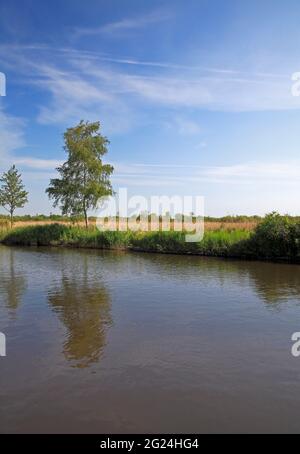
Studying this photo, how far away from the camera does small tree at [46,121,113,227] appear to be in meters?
36.5

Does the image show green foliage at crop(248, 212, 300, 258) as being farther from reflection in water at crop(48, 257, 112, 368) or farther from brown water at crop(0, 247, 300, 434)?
reflection in water at crop(48, 257, 112, 368)

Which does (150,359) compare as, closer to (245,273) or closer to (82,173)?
(245,273)

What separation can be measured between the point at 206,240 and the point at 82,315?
15.6 metres

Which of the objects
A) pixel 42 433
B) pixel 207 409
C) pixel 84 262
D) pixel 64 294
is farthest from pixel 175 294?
pixel 84 262

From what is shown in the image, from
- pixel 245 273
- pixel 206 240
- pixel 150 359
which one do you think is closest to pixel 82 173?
pixel 206 240

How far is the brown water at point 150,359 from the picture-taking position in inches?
202

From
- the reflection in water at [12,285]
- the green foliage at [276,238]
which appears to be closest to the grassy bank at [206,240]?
the green foliage at [276,238]

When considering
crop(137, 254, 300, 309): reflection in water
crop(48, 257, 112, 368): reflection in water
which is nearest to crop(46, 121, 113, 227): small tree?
crop(137, 254, 300, 309): reflection in water

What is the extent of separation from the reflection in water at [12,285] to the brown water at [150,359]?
0.29 feet

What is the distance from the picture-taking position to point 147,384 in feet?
19.9

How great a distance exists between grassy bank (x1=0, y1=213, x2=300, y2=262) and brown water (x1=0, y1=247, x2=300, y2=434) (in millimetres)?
7759
